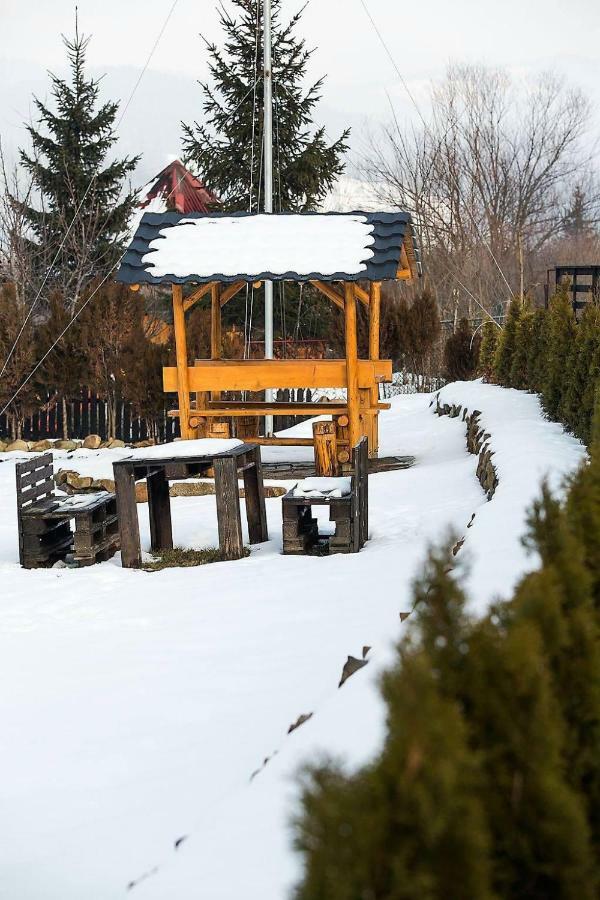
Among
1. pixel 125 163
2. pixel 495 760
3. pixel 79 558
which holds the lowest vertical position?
pixel 79 558

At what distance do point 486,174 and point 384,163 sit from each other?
11.2 ft

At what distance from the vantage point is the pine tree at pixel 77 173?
961 inches

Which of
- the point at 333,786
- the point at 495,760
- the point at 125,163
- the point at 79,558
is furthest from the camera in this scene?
the point at 125,163

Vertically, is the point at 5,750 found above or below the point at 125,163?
below

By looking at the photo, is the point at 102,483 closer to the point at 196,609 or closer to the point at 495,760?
the point at 196,609

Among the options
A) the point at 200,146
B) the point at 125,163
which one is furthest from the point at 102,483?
the point at 125,163

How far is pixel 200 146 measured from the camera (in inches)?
918

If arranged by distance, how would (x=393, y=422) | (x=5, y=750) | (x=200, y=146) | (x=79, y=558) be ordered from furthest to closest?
(x=200, y=146) → (x=393, y=422) → (x=79, y=558) → (x=5, y=750)

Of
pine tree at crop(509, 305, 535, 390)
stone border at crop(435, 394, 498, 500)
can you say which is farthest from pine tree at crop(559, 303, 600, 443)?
pine tree at crop(509, 305, 535, 390)

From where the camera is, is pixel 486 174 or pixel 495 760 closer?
pixel 495 760

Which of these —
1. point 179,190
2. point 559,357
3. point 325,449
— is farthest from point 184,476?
point 179,190

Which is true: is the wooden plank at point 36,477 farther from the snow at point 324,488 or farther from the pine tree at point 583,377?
the pine tree at point 583,377

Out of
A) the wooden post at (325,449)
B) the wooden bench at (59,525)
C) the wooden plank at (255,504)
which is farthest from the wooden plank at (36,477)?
the wooden post at (325,449)

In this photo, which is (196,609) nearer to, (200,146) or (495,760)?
(495,760)
